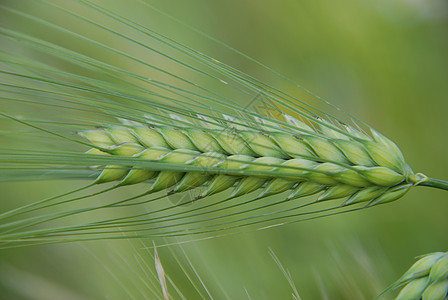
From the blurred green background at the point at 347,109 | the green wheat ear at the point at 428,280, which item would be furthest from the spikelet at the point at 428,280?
the blurred green background at the point at 347,109

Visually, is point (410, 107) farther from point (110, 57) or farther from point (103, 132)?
point (103, 132)

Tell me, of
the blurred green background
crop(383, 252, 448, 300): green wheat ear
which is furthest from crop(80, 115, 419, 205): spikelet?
the blurred green background

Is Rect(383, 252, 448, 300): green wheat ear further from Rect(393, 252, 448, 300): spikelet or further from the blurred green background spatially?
the blurred green background

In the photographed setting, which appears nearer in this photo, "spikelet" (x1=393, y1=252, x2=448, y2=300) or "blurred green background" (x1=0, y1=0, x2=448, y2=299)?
"spikelet" (x1=393, y1=252, x2=448, y2=300)

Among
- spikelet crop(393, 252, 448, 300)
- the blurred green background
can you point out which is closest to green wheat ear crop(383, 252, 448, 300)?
spikelet crop(393, 252, 448, 300)

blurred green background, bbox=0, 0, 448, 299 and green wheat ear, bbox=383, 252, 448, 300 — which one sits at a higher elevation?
blurred green background, bbox=0, 0, 448, 299

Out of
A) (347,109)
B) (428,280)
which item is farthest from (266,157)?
(347,109)
